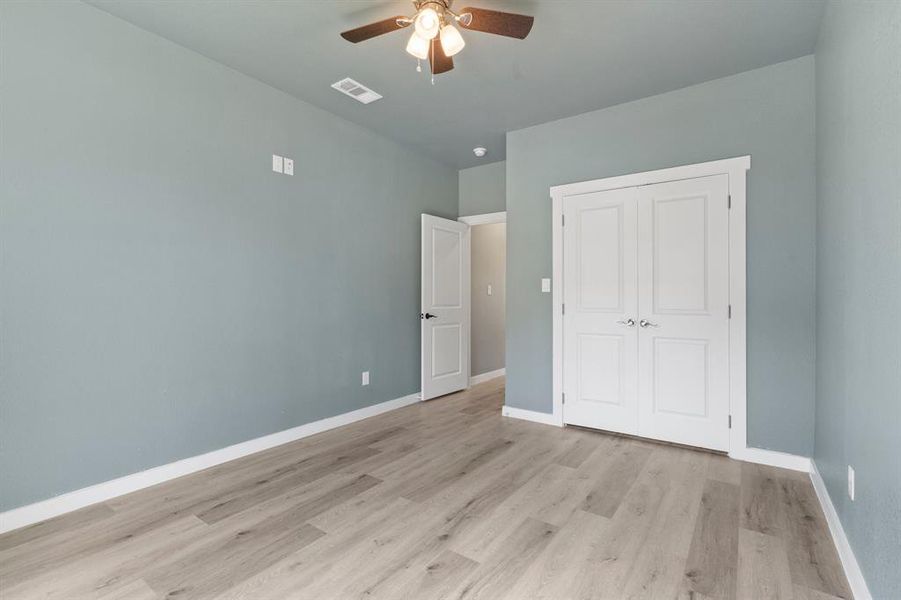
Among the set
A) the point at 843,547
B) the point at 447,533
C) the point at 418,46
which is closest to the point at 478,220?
the point at 418,46

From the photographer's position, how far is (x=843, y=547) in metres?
1.79

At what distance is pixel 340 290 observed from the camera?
3.77 meters

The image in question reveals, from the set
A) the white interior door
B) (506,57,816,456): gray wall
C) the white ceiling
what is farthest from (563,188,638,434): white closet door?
the white interior door

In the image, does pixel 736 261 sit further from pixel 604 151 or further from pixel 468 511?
pixel 468 511

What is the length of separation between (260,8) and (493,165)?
305 centimetres

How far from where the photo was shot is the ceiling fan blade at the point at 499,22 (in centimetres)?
194

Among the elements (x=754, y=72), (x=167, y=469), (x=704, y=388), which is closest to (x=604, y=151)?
(x=754, y=72)

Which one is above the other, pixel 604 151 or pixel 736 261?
pixel 604 151

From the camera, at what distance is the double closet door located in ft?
10.0

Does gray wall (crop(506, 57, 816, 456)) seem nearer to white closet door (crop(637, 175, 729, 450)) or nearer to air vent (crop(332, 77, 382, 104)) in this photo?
white closet door (crop(637, 175, 729, 450))

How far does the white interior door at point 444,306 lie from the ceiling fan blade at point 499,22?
257 centimetres

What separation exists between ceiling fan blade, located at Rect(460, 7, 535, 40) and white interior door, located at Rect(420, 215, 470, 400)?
257 cm

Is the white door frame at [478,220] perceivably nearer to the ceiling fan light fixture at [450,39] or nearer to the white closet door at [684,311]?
the white closet door at [684,311]

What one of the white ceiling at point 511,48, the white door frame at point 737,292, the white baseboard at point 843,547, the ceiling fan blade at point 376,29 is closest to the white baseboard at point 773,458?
the white door frame at point 737,292
